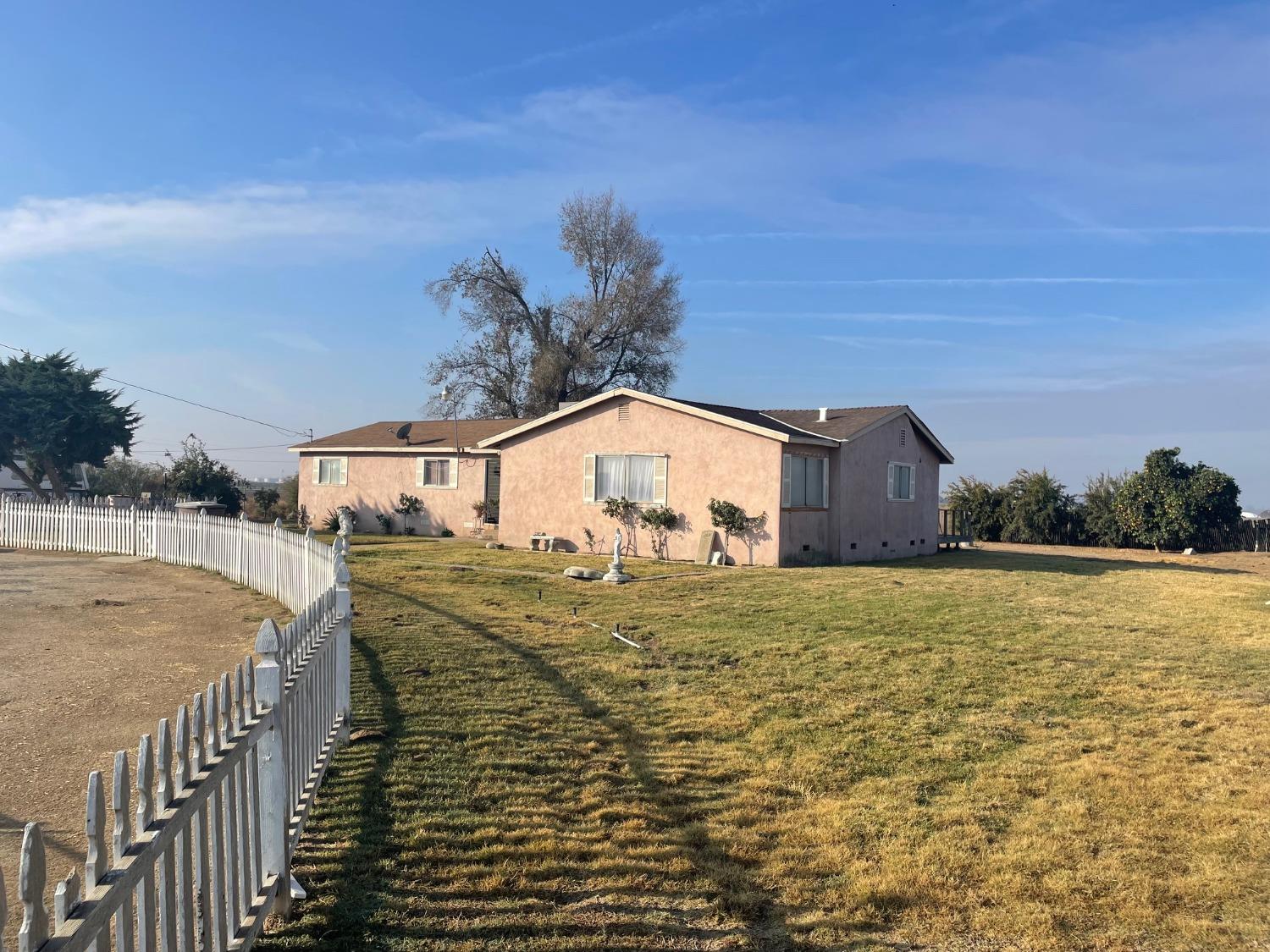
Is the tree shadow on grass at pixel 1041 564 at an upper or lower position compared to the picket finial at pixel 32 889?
lower

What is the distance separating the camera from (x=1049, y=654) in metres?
10.3

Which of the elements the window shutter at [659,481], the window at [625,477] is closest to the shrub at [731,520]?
the window shutter at [659,481]

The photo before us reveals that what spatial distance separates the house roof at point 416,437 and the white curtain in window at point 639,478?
357 inches

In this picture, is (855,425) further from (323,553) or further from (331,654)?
(331,654)

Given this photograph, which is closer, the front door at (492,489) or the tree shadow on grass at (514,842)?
the tree shadow on grass at (514,842)

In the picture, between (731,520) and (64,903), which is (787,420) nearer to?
(731,520)

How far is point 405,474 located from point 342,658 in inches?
1010

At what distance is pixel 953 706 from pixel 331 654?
16.6 ft

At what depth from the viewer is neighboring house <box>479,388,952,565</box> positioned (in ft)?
66.8

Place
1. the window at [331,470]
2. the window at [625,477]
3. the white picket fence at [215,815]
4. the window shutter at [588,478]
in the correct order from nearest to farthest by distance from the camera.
→ the white picket fence at [215,815], the window at [625,477], the window shutter at [588,478], the window at [331,470]

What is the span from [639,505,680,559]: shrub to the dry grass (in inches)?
381

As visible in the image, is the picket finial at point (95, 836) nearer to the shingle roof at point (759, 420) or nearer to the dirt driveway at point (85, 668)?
the dirt driveway at point (85, 668)

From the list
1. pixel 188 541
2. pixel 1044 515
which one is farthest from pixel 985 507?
pixel 188 541

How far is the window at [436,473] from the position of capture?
101 feet
